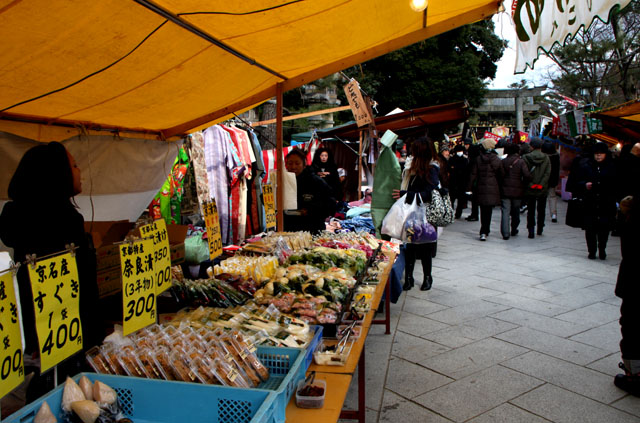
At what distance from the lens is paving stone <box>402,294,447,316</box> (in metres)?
5.60

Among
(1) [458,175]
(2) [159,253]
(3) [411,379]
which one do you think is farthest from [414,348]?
(1) [458,175]

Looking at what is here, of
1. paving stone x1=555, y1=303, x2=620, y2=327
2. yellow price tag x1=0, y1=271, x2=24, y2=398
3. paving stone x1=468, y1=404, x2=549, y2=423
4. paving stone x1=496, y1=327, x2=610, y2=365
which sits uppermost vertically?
yellow price tag x1=0, y1=271, x2=24, y2=398

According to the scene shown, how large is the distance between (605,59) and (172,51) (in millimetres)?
22341

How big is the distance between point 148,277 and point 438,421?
227 cm

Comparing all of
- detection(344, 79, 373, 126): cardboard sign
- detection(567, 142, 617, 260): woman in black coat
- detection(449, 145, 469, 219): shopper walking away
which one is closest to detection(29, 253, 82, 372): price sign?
detection(344, 79, 373, 126): cardboard sign

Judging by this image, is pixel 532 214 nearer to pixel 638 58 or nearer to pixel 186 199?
pixel 186 199

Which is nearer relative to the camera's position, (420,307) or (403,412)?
(403,412)

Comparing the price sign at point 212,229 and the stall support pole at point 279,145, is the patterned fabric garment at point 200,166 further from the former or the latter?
the price sign at point 212,229

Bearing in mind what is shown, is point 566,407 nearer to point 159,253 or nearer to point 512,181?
point 159,253

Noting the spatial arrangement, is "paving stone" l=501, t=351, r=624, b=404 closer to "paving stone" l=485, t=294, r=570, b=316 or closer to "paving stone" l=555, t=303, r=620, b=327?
"paving stone" l=555, t=303, r=620, b=327

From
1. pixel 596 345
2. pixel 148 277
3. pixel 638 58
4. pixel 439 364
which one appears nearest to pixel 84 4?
pixel 148 277

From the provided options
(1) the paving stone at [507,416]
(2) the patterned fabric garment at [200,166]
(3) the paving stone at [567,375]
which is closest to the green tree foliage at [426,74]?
(2) the patterned fabric garment at [200,166]

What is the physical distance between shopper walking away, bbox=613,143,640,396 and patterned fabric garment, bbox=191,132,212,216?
461cm

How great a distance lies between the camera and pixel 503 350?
4.43 meters
